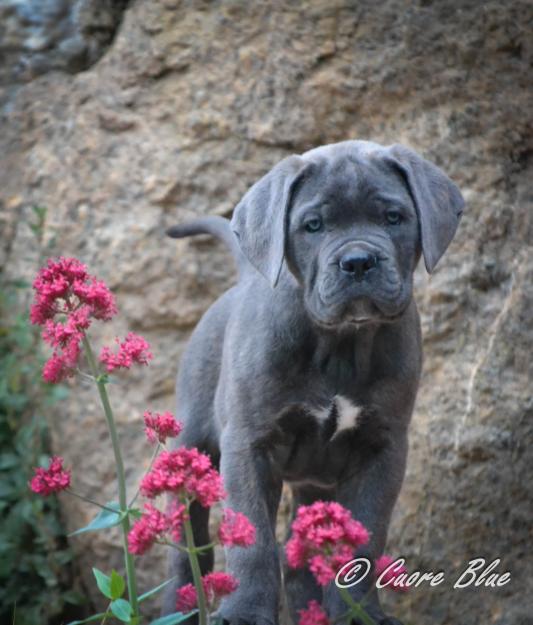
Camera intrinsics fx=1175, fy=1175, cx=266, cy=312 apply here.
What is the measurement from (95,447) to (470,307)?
1.91m

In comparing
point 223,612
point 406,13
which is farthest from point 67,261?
point 406,13

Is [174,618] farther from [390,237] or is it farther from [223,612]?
[390,237]

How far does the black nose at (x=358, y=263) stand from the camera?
3494 mm

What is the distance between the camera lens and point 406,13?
5.53 meters

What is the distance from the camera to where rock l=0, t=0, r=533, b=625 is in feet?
16.6

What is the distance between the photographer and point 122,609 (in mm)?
2986

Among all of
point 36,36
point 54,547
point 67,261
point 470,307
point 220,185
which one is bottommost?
point 54,547

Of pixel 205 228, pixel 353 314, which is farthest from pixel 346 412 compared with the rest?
pixel 205 228

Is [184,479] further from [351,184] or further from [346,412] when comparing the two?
[351,184]

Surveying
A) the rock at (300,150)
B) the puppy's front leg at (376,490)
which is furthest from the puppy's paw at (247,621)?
the rock at (300,150)

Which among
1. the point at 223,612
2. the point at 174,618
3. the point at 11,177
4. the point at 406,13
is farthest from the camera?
the point at 11,177

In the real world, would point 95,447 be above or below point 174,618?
below

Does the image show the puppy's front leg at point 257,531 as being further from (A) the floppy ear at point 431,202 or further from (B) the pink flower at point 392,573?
(A) the floppy ear at point 431,202

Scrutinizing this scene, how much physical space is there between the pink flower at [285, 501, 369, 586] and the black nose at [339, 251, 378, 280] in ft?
3.37
